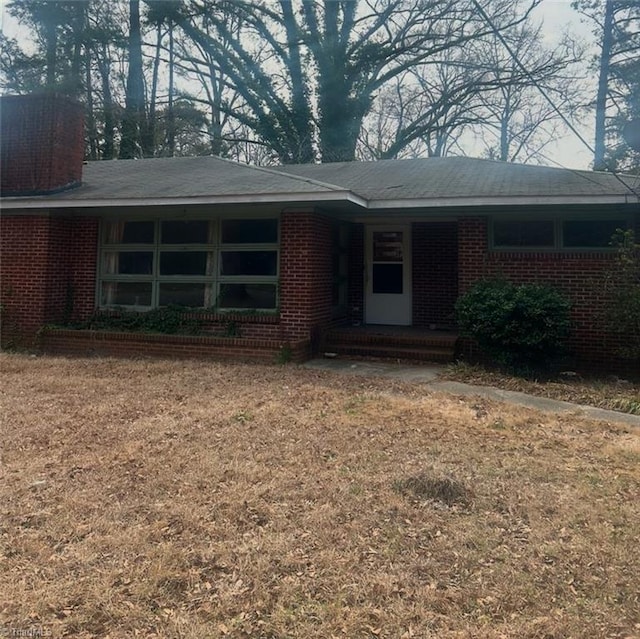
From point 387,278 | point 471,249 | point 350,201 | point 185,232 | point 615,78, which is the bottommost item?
point 387,278

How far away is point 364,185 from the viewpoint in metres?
10.1

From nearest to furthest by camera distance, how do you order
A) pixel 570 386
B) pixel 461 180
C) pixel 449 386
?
pixel 449 386 → pixel 570 386 → pixel 461 180

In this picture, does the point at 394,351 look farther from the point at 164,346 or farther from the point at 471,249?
the point at 164,346

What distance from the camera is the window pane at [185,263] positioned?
9922mm

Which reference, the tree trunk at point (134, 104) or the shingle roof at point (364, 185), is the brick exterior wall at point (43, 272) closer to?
the shingle roof at point (364, 185)

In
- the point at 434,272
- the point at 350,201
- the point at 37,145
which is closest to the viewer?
the point at 350,201

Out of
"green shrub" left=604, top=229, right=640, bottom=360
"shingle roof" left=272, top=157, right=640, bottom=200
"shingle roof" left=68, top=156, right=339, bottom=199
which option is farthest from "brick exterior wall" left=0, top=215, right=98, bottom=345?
"green shrub" left=604, top=229, right=640, bottom=360

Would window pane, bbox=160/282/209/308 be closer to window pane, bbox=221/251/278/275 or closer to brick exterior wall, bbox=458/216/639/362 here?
window pane, bbox=221/251/278/275

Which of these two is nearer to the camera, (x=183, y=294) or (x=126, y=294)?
(x=183, y=294)

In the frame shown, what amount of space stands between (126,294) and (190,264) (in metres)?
1.44

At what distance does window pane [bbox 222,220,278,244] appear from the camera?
951cm

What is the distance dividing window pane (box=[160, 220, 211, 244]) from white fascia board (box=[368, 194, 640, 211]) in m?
3.03

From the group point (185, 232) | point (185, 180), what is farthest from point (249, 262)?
point (185, 180)

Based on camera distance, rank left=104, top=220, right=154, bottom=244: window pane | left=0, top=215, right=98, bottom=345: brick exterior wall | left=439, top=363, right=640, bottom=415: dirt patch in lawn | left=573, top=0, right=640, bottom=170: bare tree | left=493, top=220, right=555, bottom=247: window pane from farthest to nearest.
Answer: left=573, top=0, right=640, bottom=170: bare tree
left=104, top=220, right=154, bottom=244: window pane
left=0, top=215, right=98, bottom=345: brick exterior wall
left=493, top=220, right=555, bottom=247: window pane
left=439, top=363, right=640, bottom=415: dirt patch in lawn
